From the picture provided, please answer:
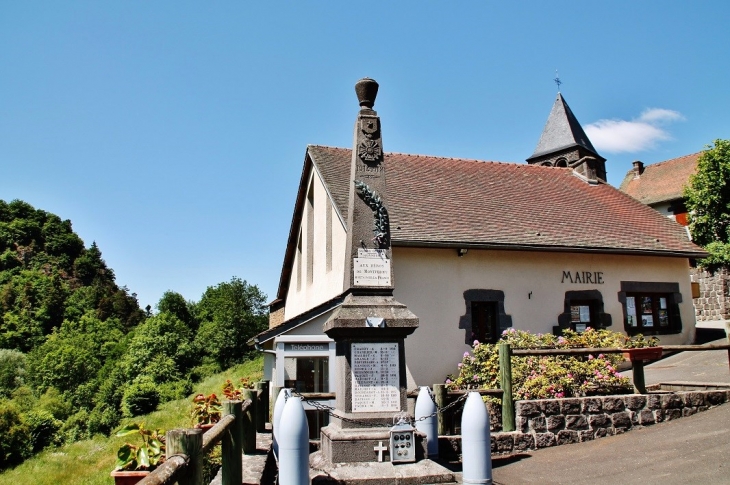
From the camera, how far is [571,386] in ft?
29.1

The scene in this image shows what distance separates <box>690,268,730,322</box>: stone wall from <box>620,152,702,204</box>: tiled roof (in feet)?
21.8

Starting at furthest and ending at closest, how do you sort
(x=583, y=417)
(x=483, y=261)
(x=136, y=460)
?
1. (x=483, y=261)
2. (x=583, y=417)
3. (x=136, y=460)

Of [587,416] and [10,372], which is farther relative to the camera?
[10,372]

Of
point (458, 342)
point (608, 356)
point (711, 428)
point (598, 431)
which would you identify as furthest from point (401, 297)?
point (711, 428)

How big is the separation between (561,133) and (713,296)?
10277 mm

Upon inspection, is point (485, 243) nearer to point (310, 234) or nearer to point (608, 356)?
point (608, 356)

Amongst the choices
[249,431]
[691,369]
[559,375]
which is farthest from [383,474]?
[691,369]

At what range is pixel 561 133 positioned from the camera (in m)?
28.3

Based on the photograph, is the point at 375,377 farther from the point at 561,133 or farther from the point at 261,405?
the point at 561,133

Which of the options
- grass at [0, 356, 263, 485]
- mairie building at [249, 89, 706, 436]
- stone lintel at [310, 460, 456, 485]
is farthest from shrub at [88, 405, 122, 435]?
stone lintel at [310, 460, 456, 485]

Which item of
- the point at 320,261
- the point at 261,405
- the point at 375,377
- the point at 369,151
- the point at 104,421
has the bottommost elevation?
the point at 104,421

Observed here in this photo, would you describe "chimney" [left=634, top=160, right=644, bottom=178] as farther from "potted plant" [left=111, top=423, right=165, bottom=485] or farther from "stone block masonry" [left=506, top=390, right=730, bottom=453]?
"potted plant" [left=111, top=423, right=165, bottom=485]

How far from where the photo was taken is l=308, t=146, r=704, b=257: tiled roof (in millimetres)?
13312

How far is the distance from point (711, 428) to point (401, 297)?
20.6ft
